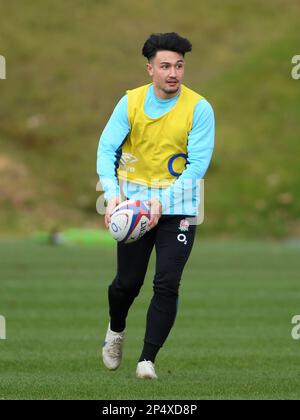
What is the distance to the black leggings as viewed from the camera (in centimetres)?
1009

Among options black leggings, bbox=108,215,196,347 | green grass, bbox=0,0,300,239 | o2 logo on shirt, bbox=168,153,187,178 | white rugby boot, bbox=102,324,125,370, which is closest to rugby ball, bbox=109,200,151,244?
black leggings, bbox=108,215,196,347

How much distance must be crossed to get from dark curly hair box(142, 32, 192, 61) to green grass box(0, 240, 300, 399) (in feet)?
8.64

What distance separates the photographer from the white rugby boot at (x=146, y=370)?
10031 mm

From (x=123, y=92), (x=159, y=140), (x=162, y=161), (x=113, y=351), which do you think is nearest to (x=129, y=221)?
(x=162, y=161)

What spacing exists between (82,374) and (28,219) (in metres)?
28.8

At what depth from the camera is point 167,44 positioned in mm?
10047

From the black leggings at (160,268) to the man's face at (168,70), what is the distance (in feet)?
3.42

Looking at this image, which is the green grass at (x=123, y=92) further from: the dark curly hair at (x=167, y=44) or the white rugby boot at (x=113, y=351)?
the dark curly hair at (x=167, y=44)

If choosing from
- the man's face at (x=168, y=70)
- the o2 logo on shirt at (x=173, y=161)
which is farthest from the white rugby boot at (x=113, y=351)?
the man's face at (x=168, y=70)

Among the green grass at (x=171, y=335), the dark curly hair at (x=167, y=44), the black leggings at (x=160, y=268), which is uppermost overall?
the dark curly hair at (x=167, y=44)

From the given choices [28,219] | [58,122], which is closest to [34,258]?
[28,219]

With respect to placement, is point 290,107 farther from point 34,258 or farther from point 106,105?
point 34,258

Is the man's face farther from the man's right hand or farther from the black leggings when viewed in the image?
the black leggings

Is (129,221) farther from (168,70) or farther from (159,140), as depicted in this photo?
(168,70)
